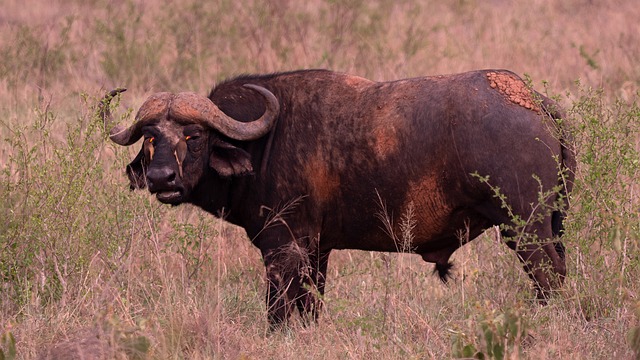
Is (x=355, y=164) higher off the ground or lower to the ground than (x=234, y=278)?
higher

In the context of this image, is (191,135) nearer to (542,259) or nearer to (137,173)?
(137,173)

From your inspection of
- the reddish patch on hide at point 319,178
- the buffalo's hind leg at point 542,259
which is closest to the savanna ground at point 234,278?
the buffalo's hind leg at point 542,259

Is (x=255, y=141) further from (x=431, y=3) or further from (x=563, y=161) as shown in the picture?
(x=431, y=3)

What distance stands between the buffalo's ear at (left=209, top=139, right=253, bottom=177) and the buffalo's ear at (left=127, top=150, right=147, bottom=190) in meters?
0.43

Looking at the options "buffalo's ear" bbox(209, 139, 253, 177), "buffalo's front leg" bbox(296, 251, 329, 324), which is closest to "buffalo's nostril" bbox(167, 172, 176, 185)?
"buffalo's ear" bbox(209, 139, 253, 177)

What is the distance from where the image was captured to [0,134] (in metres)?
8.71

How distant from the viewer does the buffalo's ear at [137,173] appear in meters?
6.33

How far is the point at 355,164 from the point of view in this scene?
614cm

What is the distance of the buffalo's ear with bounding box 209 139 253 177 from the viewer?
20.1 feet

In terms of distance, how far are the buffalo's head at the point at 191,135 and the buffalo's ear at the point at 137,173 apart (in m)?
0.07

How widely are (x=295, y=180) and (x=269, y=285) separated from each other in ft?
1.99

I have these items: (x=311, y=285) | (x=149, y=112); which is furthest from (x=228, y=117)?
(x=311, y=285)

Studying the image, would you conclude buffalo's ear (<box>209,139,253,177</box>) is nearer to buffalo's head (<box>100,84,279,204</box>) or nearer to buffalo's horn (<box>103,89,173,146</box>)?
buffalo's head (<box>100,84,279,204</box>)

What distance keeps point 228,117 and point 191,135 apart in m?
0.25
